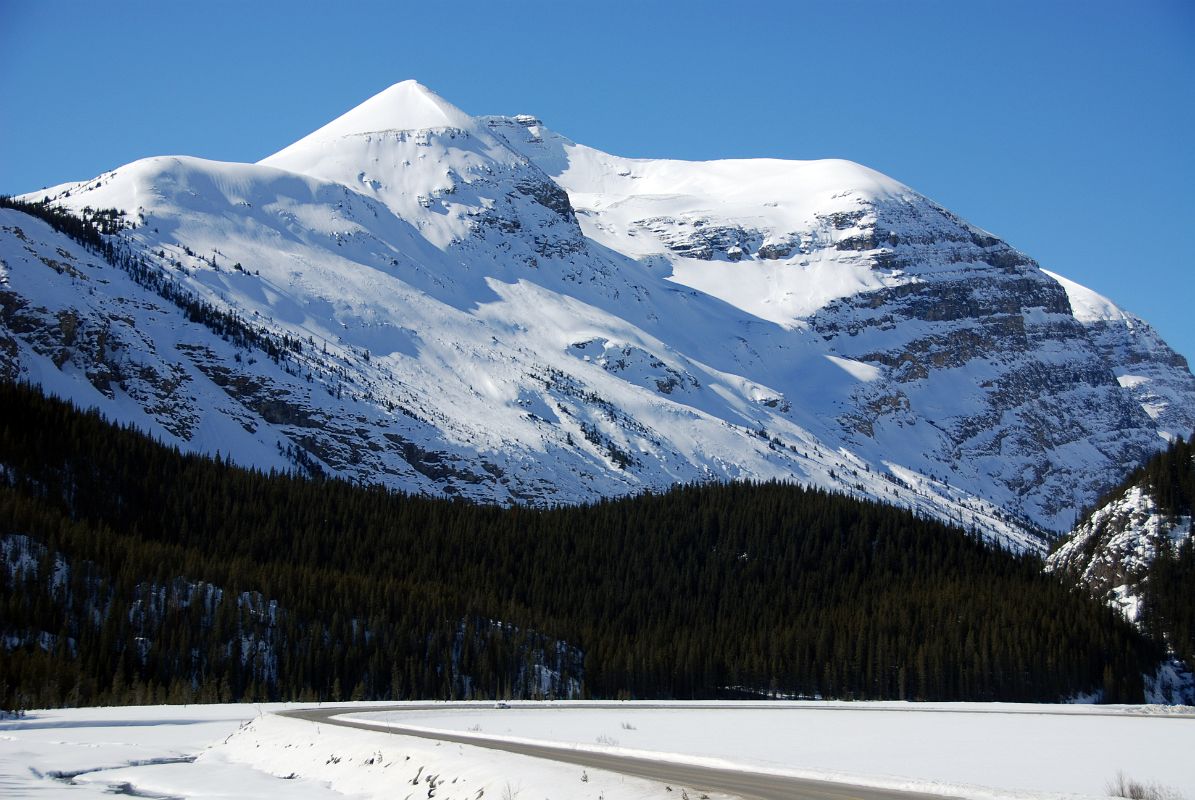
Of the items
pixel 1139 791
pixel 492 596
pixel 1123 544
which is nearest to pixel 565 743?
pixel 1139 791

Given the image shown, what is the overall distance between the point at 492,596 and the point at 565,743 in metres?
116

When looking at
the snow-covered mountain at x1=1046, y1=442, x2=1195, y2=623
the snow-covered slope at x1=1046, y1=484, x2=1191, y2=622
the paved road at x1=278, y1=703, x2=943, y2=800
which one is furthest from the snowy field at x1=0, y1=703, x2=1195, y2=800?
the snow-covered slope at x1=1046, y1=484, x2=1191, y2=622

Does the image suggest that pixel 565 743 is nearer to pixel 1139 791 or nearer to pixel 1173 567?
pixel 1139 791

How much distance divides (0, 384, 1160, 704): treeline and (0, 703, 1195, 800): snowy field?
36302mm

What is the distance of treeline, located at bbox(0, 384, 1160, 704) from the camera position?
11869 centimetres

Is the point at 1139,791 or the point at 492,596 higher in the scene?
the point at 492,596

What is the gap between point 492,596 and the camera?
6102 inches

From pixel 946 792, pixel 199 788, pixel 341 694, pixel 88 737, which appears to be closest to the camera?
pixel 946 792

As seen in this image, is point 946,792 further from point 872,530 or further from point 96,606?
point 872,530

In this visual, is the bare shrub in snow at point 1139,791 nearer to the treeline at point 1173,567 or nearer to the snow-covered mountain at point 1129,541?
the treeline at point 1173,567

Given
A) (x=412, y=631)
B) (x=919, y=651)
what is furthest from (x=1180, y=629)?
(x=412, y=631)

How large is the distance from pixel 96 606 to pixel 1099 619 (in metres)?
107

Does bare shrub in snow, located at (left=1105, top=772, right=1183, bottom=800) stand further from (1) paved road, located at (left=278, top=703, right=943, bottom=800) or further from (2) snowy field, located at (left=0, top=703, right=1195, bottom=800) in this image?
(1) paved road, located at (left=278, top=703, right=943, bottom=800)

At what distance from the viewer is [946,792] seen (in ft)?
92.1
